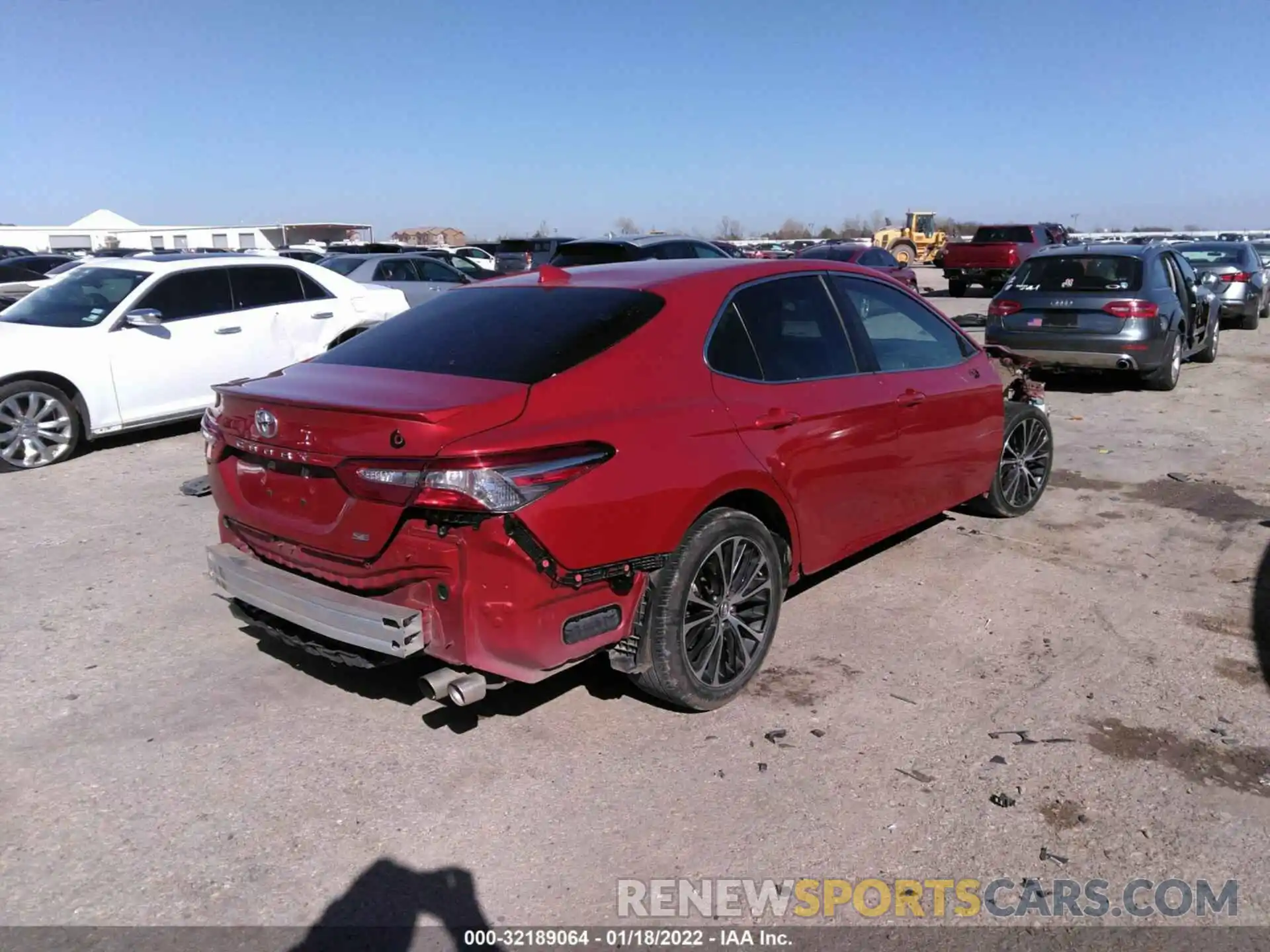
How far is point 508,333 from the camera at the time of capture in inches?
153

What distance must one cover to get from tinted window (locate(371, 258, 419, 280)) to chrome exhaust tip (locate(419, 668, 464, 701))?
13.3m

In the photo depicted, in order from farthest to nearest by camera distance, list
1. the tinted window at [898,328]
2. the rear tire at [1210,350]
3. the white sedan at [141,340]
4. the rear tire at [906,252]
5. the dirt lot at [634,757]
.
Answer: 1. the rear tire at [906,252]
2. the rear tire at [1210,350]
3. the white sedan at [141,340]
4. the tinted window at [898,328]
5. the dirt lot at [634,757]

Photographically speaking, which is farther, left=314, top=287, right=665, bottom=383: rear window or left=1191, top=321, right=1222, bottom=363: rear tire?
left=1191, top=321, right=1222, bottom=363: rear tire

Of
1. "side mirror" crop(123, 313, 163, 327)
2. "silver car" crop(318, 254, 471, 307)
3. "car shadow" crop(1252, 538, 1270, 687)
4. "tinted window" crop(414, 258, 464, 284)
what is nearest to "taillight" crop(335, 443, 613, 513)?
"car shadow" crop(1252, 538, 1270, 687)

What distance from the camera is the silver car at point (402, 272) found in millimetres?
15320

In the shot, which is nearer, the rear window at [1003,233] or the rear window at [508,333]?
the rear window at [508,333]

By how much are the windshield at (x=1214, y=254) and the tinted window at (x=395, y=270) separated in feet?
46.8

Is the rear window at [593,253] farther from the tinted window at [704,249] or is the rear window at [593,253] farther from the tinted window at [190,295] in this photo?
the tinted window at [190,295]

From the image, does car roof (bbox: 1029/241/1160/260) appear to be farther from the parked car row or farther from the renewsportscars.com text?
the renewsportscars.com text

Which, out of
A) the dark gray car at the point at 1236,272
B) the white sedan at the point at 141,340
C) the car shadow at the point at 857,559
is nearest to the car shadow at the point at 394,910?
Answer: the car shadow at the point at 857,559

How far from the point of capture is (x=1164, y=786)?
3.36m

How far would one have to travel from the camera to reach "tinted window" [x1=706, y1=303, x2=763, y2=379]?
13.0 ft

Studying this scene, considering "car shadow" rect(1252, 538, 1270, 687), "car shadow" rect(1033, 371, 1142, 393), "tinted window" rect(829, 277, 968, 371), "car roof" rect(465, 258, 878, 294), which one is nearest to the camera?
"car roof" rect(465, 258, 878, 294)

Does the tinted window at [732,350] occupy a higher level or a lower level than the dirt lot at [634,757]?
higher
